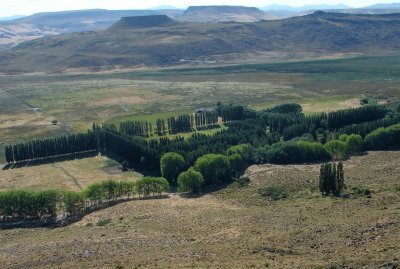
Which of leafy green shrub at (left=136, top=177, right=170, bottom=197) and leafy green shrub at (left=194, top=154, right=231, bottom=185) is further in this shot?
leafy green shrub at (left=194, top=154, right=231, bottom=185)

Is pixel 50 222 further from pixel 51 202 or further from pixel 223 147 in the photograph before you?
pixel 223 147

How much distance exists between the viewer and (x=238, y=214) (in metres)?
86.2

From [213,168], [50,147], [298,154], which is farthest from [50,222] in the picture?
[298,154]

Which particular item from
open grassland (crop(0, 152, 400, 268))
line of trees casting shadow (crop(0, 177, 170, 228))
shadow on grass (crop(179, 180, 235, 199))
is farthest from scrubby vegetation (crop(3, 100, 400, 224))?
open grassland (crop(0, 152, 400, 268))

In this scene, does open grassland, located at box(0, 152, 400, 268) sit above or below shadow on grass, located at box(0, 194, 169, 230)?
above

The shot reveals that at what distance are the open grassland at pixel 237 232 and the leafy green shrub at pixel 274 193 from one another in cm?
153

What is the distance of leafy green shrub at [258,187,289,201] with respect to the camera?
97375mm

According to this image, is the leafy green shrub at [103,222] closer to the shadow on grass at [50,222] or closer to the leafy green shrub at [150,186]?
the shadow on grass at [50,222]

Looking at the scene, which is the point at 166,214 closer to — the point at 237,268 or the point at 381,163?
the point at 237,268

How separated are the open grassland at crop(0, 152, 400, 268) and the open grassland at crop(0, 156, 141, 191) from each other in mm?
27027

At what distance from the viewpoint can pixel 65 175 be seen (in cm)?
13012

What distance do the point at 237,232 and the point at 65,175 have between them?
223ft

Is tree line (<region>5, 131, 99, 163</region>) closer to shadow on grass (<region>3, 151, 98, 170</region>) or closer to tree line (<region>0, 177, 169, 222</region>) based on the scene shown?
shadow on grass (<region>3, 151, 98, 170</region>)

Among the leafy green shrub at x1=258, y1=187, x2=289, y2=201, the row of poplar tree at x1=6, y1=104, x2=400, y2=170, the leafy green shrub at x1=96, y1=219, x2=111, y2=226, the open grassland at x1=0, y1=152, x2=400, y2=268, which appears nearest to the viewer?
the open grassland at x1=0, y1=152, x2=400, y2=268
